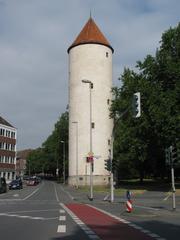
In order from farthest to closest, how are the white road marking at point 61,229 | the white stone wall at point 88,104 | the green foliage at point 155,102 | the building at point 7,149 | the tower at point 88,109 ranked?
the building at point 7,149
the white stone wall at point 88,104
the tower at point 88,109
the green foliage at point 155,102
the white road marking at point 61,229

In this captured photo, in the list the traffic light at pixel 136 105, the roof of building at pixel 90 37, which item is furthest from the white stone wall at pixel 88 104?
the traffic light at pixel 136 105

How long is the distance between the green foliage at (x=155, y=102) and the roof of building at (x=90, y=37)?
2403 cm

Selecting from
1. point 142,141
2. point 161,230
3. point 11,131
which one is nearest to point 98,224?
point 161,230

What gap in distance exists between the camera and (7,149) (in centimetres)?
10894

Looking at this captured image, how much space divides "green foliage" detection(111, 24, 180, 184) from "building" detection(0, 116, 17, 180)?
51.9 metres

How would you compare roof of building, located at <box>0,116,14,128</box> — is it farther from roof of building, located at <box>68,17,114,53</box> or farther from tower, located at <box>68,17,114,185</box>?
tower, located at <box>68,17,114,185</box>

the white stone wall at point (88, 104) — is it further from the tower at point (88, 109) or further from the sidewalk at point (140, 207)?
the sidewalk at point (140, 207)

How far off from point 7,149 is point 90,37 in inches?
1524

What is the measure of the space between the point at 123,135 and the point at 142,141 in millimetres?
3115

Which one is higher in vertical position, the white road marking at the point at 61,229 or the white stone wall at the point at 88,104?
the white stone wall at the point at 88,104

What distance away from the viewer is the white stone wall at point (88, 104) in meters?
77.1

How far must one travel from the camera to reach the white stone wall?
77.1 metres

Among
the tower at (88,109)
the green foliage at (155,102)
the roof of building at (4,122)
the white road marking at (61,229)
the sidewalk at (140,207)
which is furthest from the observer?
the roof of building at (4,122)

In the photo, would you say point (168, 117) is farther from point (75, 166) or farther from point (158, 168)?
point (75, 166)
